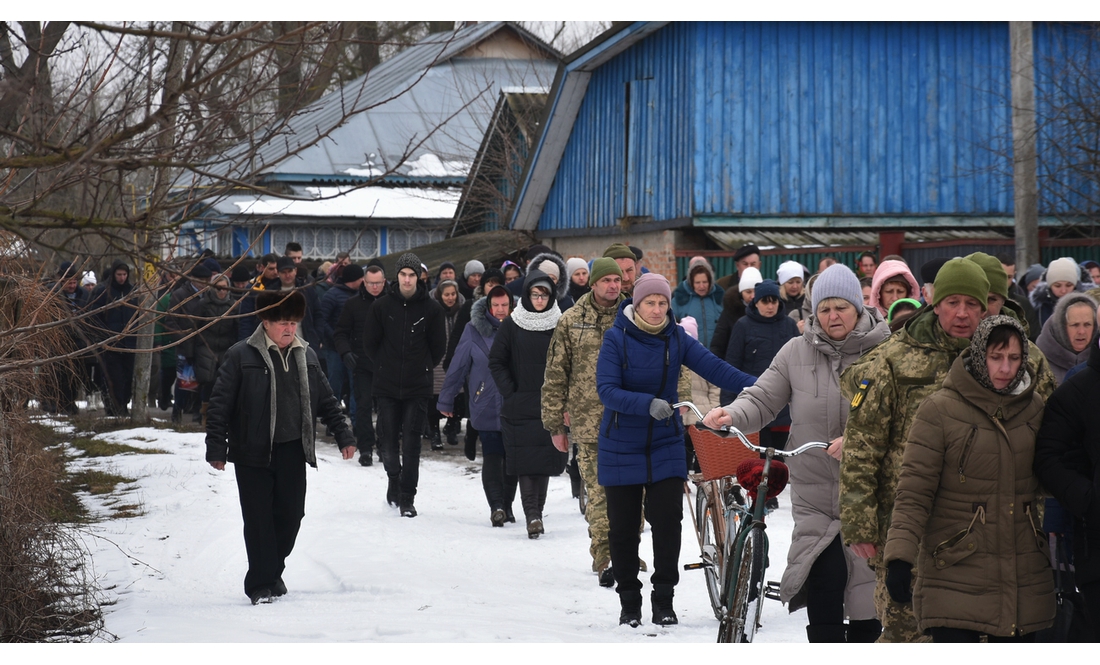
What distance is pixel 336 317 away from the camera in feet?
45.9

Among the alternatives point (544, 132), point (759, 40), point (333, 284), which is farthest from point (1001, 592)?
point (544, 132)

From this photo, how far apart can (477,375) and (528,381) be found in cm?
107

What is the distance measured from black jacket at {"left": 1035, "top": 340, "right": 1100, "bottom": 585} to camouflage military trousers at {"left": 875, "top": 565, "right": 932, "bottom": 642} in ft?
2.07

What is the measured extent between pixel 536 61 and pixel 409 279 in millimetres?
23236

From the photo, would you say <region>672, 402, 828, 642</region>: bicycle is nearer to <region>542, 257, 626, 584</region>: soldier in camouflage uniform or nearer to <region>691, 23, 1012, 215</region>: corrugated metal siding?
<region>542, 257, 626, 584</region>: soldier in camouflage uniform

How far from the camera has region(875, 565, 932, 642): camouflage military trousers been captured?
4.52 metres

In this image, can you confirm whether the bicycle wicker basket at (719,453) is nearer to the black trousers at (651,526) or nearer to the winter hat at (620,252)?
the black trousers at (651,526)

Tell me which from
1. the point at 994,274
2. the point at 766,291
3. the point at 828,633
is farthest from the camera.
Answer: the point at 766,291

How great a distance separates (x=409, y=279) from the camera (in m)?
10.3

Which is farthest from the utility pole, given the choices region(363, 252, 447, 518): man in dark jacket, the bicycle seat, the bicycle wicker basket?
the bicycle seat

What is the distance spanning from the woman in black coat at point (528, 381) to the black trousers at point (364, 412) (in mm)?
3483

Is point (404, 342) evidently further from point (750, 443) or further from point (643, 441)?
point (750, 443)

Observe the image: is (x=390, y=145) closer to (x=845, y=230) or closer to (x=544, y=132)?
(x=544, y=132)

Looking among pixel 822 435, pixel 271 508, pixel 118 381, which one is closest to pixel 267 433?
pixel 271 508
